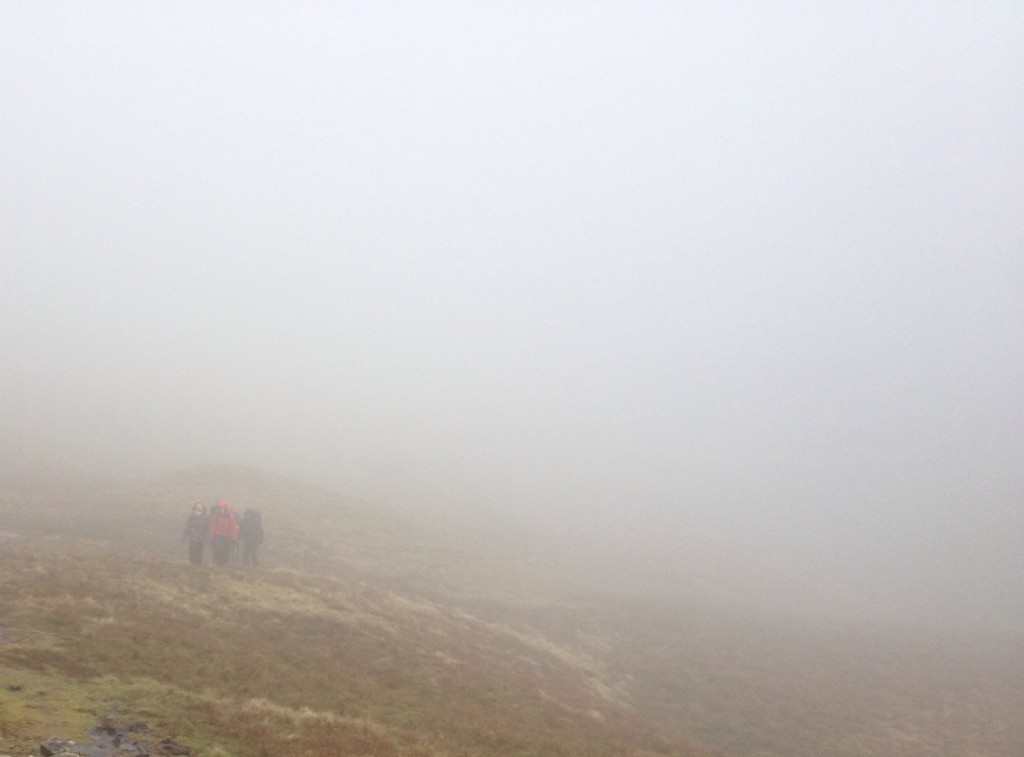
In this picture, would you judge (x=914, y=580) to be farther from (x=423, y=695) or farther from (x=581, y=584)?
(x=423, y=695)

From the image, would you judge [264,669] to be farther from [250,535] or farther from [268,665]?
[250,535]

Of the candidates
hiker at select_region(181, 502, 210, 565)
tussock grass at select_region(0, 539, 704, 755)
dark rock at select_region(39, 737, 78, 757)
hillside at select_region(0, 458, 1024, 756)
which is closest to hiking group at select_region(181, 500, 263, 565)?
hiker at select_region(181, 502, 210, 565)

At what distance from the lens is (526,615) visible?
45.0m

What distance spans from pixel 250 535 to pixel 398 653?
1494 centimetres

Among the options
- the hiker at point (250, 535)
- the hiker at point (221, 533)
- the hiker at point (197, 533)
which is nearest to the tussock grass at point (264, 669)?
the hiker at point (197, 533)

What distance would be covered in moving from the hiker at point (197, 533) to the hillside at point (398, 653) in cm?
188

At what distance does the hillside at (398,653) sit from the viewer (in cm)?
1442

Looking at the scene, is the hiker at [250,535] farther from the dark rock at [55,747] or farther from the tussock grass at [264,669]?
the dark rock at [55,747]

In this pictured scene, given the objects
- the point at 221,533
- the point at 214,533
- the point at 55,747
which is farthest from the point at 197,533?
the point at 55,747

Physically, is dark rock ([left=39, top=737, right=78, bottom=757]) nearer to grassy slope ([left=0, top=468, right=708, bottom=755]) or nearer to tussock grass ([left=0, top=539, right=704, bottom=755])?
grassy slope ([left=0, top=468, right=708, bottom=755])

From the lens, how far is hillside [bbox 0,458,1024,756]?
14422 millimetres

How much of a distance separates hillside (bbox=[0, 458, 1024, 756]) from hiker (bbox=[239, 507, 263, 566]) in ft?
8.99

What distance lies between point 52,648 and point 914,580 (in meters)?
149

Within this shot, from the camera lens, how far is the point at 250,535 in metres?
34.1
